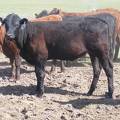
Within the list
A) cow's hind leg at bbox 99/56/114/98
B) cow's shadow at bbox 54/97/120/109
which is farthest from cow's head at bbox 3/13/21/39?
cow's hind leg at bbox 99/56/114/98

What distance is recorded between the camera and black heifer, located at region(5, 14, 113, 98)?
10.6 metres

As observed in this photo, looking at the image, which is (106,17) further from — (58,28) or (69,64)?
(69,64)

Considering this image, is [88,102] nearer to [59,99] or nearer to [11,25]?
[59,99]

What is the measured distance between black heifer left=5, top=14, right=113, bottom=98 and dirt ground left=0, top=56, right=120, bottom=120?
0.56 metres

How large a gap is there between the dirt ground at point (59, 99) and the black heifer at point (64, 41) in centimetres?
56

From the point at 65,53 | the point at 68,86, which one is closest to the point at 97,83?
the point at 68,86

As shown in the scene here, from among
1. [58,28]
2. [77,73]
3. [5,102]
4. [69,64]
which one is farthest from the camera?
[69,64]

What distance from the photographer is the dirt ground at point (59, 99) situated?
916 centimetres

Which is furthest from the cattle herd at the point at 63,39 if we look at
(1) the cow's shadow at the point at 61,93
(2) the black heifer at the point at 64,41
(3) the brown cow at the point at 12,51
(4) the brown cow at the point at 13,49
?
(3) the brown cow at the point at 12,51

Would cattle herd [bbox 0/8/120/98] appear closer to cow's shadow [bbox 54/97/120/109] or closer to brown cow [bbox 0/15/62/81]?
cow's shadow [bbox 54/97/120/109]

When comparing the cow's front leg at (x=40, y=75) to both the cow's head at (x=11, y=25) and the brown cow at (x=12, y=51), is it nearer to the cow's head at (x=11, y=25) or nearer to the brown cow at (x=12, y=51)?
the cow's head at (x=11, y=25)

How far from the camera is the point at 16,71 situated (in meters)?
12.6

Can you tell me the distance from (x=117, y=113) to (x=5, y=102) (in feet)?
7.71

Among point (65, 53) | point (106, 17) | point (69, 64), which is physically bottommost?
point (69, 64)
